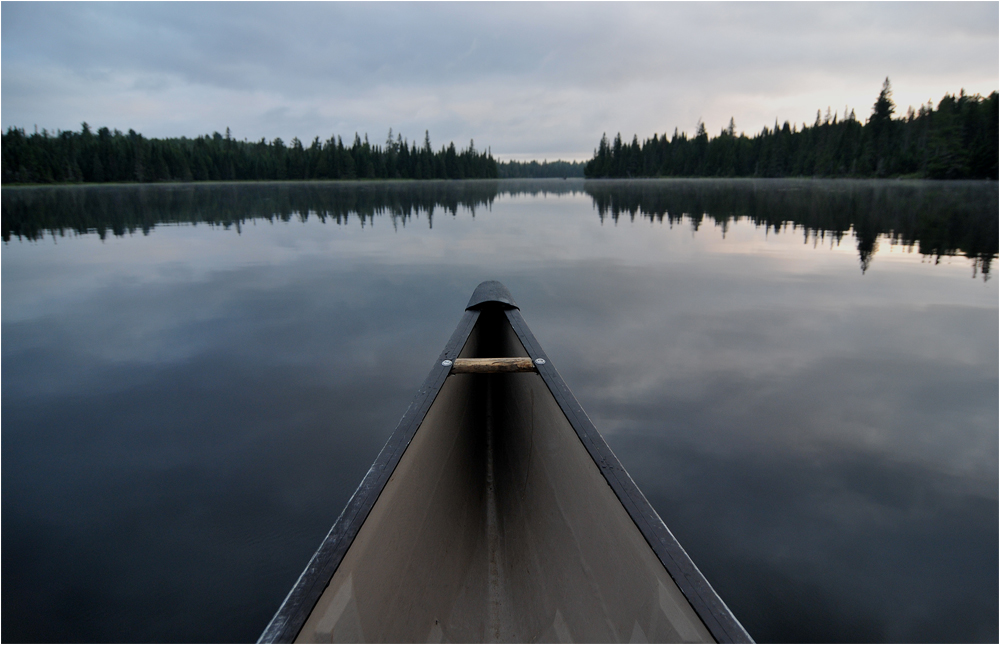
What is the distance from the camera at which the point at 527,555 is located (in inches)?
122

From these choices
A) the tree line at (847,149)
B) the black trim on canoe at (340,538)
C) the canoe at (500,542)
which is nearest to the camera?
the black trim on canoe at (340,538)

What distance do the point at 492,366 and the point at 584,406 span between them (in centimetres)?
201

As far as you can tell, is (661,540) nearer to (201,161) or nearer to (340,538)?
(340,538)

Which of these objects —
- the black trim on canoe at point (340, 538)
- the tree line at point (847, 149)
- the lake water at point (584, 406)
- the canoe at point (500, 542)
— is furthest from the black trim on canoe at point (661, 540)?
the tree line at point (847, 149)

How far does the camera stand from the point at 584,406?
5250mm

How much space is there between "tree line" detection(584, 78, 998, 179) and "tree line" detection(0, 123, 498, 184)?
49.2 metres

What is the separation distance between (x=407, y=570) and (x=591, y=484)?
3.53 ft

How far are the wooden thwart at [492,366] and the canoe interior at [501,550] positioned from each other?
0.17 meters

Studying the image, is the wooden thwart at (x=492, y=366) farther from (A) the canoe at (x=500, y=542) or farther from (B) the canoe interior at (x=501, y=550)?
(B) the canoe interior at (x=501, y=550)

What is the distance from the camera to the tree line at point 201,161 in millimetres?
86688

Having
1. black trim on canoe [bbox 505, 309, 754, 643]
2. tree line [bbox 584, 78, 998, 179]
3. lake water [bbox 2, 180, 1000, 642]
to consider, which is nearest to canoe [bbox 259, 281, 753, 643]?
black trim on canoe [bbox 505, 309, 754, 643]

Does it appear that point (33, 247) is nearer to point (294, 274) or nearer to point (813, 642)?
point (294, 274)

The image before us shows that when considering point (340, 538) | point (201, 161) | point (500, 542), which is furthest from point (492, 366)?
point (201, 161)

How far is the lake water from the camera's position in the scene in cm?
302
